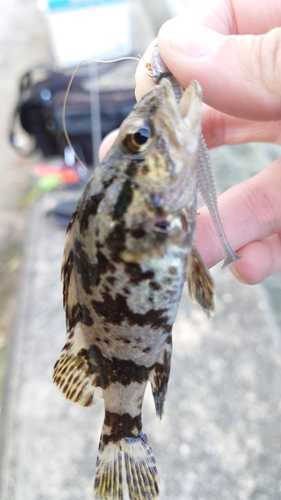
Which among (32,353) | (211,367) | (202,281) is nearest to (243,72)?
(202,281)

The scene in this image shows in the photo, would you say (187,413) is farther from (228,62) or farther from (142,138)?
(228,62)

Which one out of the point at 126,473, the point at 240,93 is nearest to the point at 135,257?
the point at 240,93

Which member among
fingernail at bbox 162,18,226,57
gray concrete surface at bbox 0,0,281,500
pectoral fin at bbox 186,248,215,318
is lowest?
gray concrete surface at bbox 0,0,281,500

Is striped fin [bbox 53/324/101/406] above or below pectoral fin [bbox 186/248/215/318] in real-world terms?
below

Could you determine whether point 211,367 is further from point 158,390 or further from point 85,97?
point 85,97

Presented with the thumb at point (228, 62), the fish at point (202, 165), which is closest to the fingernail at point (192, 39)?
the thumb at point (228, 62)

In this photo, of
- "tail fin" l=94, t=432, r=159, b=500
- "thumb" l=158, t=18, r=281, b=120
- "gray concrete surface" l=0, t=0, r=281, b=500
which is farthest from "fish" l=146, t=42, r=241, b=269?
"gray concrete surface" l=0, t=0, r=281, b=500

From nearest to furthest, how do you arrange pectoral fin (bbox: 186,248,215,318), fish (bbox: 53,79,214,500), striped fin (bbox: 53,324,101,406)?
fish (bbox: 53,79,214,500)
pectoral fin (bbox: 186,248,215,318)
striped fin (bbox: 53,324,101,406)

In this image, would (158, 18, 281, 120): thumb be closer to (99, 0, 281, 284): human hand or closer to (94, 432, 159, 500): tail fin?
(99, 0, 281, 284): human hand
